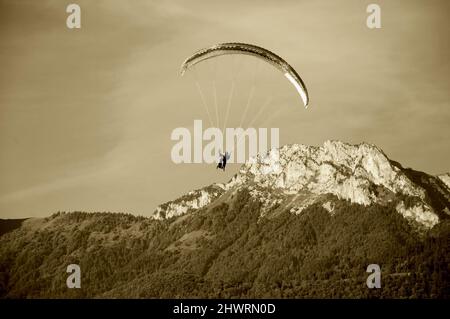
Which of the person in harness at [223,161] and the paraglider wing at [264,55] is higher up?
the paraglider wing at [264,55]

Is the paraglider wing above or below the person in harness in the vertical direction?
above

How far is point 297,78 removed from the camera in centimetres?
5941
